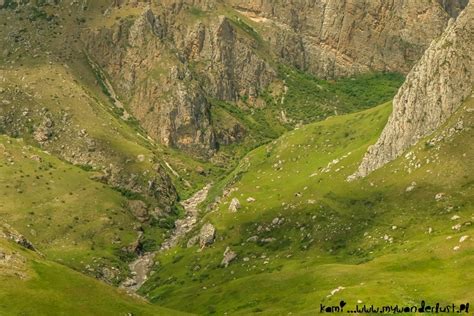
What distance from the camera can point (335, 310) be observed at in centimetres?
11219

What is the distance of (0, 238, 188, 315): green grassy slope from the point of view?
350 feet

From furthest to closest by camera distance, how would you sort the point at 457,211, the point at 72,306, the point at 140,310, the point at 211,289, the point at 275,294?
the point at 211,289, the point at 457,211, the point at 275,294, the point at 140,310, the point at 72,306

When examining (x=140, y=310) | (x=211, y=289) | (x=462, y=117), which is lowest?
(x=211, y=289)

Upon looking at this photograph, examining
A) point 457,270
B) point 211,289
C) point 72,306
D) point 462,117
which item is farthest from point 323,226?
point 72,306

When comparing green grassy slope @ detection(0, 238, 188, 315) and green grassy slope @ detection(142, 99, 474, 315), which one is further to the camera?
green grassy slope @ detection(142, 99, 474, 315)

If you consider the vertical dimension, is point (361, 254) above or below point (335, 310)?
below

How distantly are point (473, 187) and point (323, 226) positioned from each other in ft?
143

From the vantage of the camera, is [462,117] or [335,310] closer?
[335,310]

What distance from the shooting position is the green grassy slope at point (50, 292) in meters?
107

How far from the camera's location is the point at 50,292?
112375 millimetres

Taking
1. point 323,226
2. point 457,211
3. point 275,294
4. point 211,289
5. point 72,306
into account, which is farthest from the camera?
point 323,226

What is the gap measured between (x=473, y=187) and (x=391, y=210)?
73.8ft

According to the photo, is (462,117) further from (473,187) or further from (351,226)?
(351,226)

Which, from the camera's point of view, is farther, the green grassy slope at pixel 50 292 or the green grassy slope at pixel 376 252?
the green grassy slope at pixel 376 252
